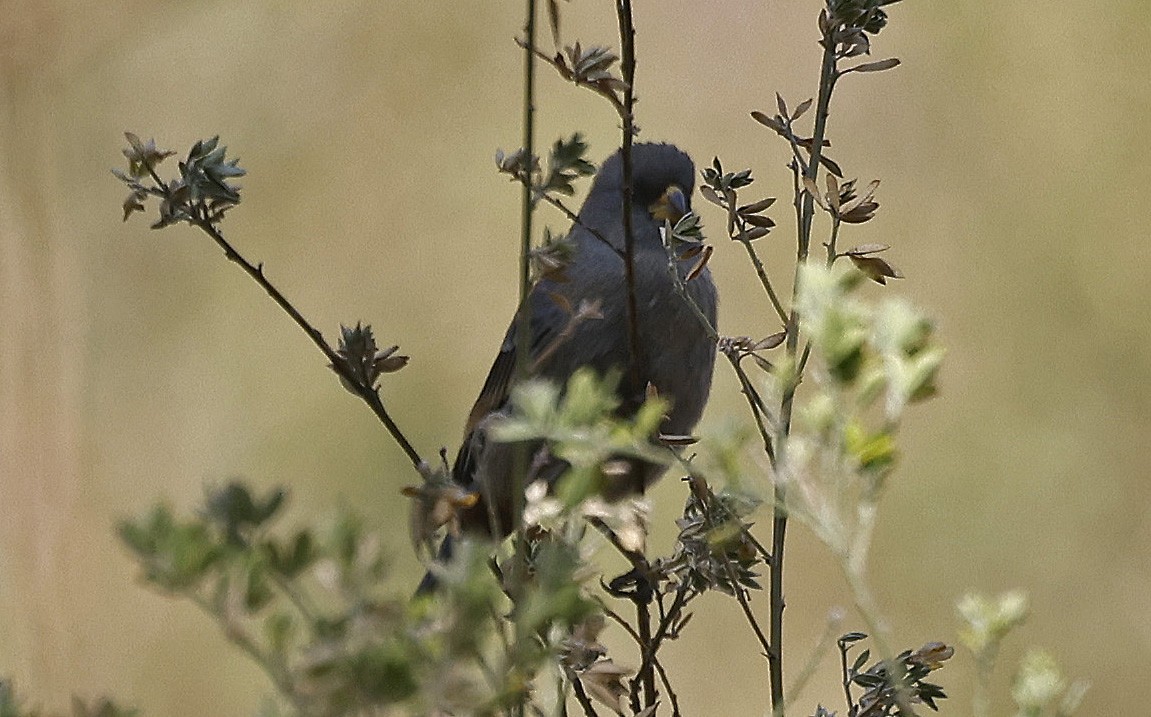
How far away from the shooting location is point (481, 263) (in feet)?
11.2

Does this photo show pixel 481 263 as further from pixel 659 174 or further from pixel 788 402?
pixel 788 402

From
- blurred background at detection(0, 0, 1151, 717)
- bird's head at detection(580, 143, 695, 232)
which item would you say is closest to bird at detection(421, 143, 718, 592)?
bird's head at detection(580, 143, 695, 232)

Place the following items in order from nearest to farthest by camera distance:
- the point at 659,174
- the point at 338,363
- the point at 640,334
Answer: the point at 338,363
the point at 640,334
the point at 659,174

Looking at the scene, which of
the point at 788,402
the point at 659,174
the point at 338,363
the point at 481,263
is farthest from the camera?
the point at 481,263

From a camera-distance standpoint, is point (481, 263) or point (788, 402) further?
point (481, 263)

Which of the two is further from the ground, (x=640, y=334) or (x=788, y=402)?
(x=640, y=334)

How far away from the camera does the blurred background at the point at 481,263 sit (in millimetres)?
3193

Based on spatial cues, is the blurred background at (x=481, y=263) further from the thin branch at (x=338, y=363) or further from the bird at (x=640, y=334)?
the thin branch at (x=338, y=363)

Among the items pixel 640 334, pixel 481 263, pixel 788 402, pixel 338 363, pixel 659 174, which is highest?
pixel 481 263

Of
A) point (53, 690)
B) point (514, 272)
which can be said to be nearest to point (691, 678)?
point (514, 272)

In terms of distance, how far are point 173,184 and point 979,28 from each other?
279 cm

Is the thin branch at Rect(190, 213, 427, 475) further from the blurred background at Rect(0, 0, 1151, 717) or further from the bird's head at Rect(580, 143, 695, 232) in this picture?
the blurred background at Rect(0, 0, 1151, 717)

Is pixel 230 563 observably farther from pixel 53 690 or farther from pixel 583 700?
pixel 53 690

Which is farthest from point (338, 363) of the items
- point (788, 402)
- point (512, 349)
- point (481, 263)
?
point (481, 263)
